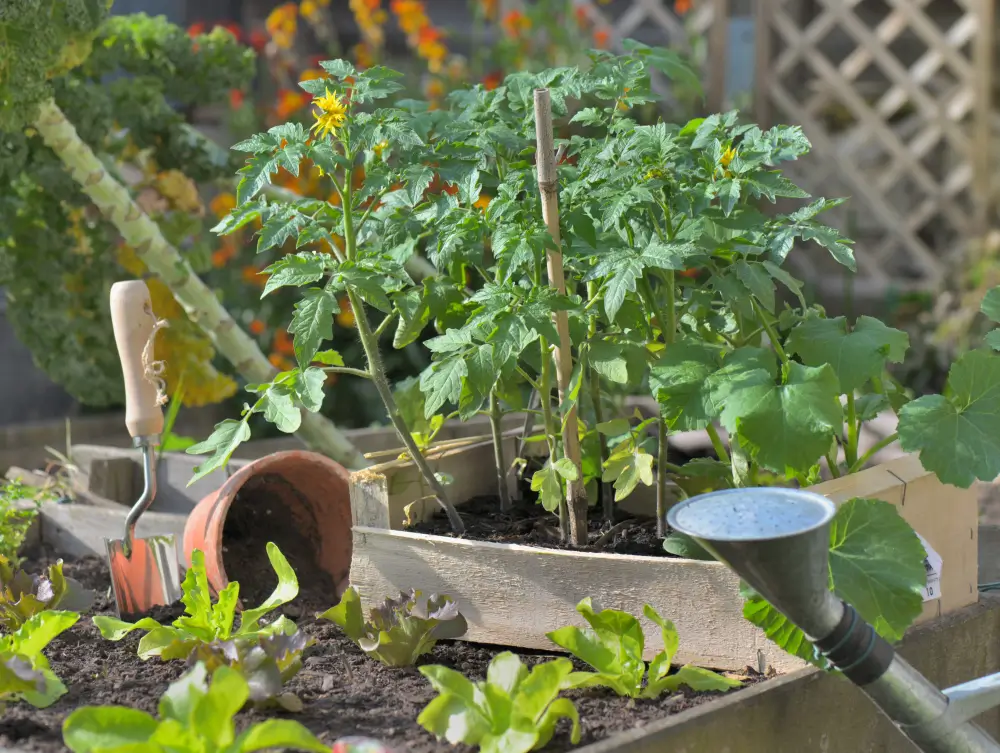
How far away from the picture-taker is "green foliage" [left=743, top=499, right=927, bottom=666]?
110cm

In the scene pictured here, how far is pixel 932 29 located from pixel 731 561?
12.4 feet

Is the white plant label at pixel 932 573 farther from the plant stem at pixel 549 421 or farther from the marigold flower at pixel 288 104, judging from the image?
the marigold flower at pixel 288 104

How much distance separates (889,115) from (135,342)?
377 centimetres

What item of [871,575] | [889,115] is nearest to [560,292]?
[871,575]

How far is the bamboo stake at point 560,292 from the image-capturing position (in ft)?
4.05

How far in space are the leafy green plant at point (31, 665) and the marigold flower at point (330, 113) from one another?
0.56 metres

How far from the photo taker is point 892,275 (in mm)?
4633

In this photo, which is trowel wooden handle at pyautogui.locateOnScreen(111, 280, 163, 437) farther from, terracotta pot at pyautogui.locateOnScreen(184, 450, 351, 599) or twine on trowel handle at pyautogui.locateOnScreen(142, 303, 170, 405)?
terracotta pot at pyautogui.locateOnScreen(184, 450, 351, 599)

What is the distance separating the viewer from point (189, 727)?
2.98 ft

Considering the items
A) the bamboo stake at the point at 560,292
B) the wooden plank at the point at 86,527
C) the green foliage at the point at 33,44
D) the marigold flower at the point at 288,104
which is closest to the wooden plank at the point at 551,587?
the bamboo stake at the point at 560,292

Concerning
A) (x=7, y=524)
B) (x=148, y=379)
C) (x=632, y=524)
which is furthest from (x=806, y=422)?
(x=7, y=524)

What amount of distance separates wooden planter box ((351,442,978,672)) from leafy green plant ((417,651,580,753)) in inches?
9.6

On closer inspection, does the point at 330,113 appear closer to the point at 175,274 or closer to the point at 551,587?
the point at 551,587

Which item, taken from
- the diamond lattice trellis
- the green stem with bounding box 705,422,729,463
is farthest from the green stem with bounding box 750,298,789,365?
the diamond lattice trellis
